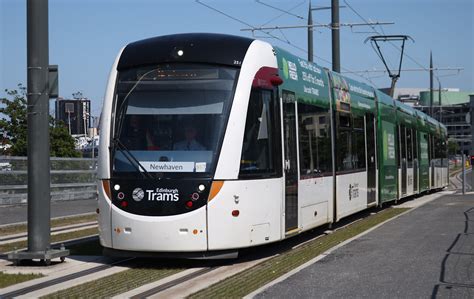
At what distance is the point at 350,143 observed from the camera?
16484mm

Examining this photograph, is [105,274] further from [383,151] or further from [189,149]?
[383,151]

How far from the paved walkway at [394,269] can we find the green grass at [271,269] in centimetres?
31

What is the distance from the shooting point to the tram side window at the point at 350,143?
15609 mm

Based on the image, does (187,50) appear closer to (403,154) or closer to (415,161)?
(403,154)

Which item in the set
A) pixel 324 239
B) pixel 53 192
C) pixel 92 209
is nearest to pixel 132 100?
pixel 324 239

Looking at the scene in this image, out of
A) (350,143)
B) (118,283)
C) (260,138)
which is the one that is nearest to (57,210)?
(350,143)

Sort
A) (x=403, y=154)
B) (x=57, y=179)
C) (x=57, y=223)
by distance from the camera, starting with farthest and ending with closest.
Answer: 1. (x=57, y=179)
2. (x=403, y=154)
3. (x=57, y=223)

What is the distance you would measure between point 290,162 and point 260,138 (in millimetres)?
1257

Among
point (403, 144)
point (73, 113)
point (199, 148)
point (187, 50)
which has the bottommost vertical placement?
point (199, 148)

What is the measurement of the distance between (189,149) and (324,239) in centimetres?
467

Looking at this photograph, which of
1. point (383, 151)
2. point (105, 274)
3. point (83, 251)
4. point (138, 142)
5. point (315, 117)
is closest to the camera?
→ point (105, 274)

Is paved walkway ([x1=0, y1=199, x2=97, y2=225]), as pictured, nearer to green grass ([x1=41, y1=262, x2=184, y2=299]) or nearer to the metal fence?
the metal fence

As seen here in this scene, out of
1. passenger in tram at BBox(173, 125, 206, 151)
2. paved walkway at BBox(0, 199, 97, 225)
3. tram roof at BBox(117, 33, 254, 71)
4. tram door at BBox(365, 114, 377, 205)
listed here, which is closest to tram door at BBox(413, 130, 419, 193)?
tram door at BBox(365, 114, 377, 205)

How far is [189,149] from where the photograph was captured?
1031 cm
